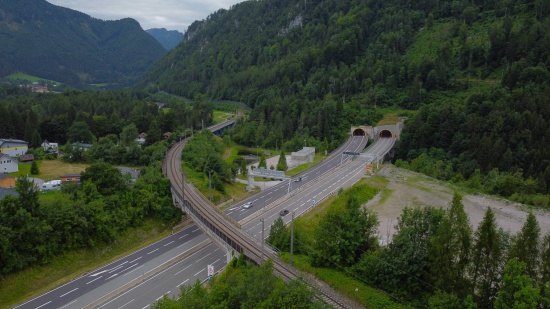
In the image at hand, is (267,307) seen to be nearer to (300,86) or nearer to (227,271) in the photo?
(227,271)

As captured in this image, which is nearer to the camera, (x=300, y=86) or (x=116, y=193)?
(x=116, y=193)

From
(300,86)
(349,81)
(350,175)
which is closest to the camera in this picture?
(350,175)

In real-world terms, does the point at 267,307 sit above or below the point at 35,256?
above

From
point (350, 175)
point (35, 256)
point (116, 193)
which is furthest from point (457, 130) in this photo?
point (35, 256)

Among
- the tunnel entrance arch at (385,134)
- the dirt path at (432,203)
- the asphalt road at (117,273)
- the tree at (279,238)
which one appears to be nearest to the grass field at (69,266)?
the asphalt road at (117,273)

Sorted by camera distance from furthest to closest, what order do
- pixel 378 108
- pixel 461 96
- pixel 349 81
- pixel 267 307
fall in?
pixel 349 81 < pixel 378 108 < pixel 461 96 < pixel 267 307

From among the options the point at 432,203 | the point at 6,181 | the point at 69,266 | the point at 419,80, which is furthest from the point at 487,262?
the point at 419,80

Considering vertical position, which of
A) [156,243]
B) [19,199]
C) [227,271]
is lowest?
[156,243]
